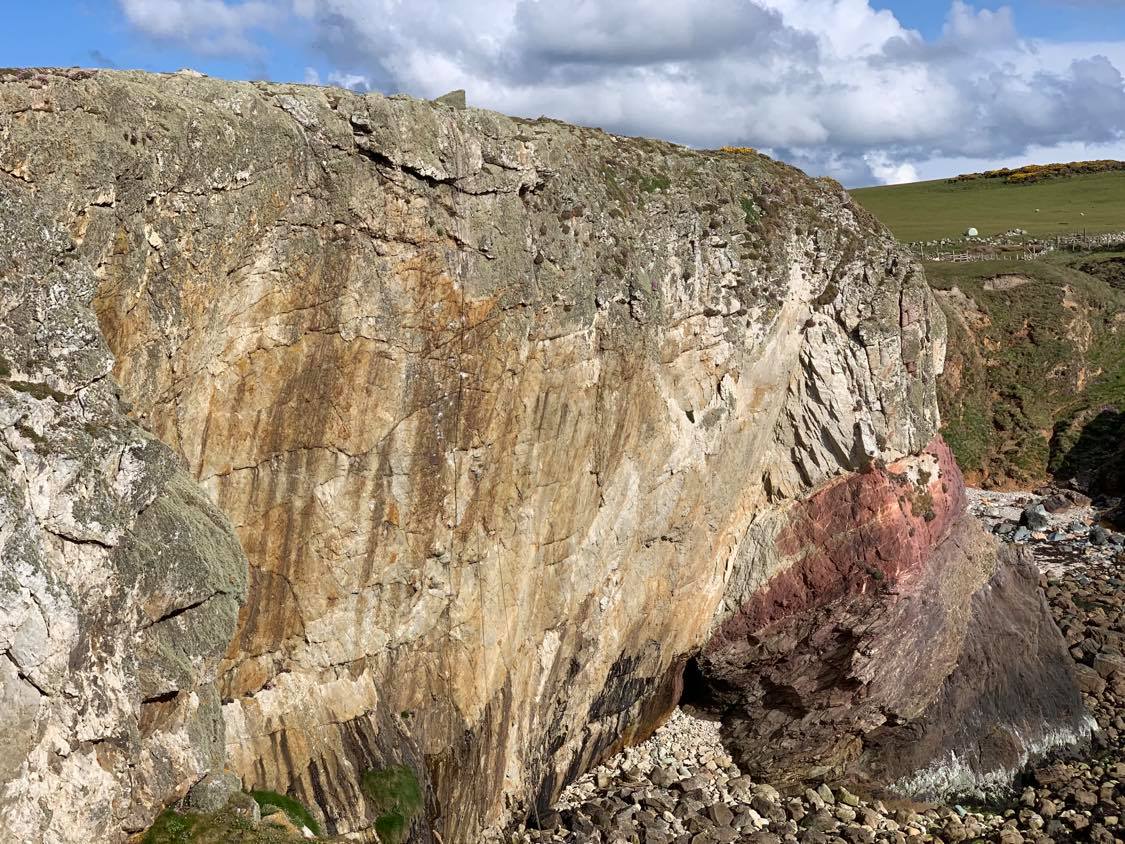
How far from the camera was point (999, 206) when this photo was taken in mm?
116312

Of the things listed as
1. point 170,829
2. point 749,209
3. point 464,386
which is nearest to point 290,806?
point 170,829

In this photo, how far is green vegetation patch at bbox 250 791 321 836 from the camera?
19578 mm

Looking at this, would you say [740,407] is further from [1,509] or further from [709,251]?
[1,509]

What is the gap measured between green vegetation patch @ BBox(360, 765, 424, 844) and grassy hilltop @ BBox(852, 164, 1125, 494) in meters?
44.1

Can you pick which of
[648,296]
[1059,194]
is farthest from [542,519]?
[1059,194]

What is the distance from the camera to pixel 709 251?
26016 millimetres

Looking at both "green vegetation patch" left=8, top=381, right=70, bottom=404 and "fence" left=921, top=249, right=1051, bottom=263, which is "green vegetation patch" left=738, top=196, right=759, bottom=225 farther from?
"fence" left=921, top=249, right=1051, bottom=263

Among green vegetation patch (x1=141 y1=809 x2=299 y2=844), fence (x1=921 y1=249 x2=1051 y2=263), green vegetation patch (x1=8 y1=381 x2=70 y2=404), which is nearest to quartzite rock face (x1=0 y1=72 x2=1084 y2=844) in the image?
green vegetation patch (x1=141 y1=809 x2=299 y2=844)

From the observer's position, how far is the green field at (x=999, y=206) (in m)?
99.5

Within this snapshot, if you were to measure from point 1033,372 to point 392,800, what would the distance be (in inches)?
2054

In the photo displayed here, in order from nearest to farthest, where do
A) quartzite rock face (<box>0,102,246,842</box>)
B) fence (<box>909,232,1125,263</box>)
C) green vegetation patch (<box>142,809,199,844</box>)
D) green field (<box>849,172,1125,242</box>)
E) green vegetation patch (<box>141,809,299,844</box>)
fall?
quartzite rock face (<box>0,102,246,842</box>) < green vegetation patch (<box>142,809,199,844</box>) < green vegetation patch (<box>141,809,299,844</box>) < fence (<box>909,232,1125,263</box>) < green field (<box>849,172,1125,242</box>)

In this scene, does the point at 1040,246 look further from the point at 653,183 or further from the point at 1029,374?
the point at 653,183

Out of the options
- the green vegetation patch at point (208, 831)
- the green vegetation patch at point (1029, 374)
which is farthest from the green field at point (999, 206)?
the green vegetation patch at point (208, 831)

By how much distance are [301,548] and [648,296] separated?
993 cm
